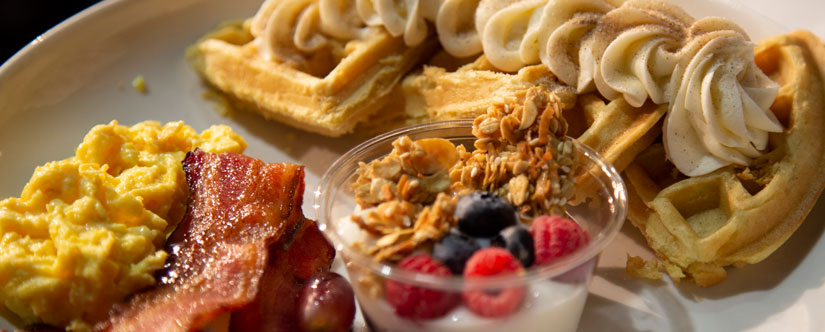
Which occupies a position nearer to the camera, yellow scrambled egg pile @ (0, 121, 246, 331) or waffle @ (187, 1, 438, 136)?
yellow scrambled egg pile @ (0, 121, 246, 331)

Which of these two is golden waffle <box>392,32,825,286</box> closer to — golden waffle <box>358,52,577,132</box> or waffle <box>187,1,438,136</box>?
golden waffle <box>358,52,577,132</box>

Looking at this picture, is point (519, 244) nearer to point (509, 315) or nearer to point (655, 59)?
point (509, 315)

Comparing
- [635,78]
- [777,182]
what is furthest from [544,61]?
[777,182]

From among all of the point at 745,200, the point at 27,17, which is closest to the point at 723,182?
the point at 745,200

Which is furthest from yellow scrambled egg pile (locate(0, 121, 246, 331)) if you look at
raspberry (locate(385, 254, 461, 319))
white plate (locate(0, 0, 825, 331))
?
raspberry (locate(385, 254, 461, 319))

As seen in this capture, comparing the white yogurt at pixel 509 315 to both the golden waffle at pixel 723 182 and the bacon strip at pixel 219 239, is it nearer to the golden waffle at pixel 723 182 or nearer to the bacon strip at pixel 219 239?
the bacon strip at pixel 219 239

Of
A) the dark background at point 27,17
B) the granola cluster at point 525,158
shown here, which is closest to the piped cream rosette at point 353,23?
the granola cluster at point 525,158
